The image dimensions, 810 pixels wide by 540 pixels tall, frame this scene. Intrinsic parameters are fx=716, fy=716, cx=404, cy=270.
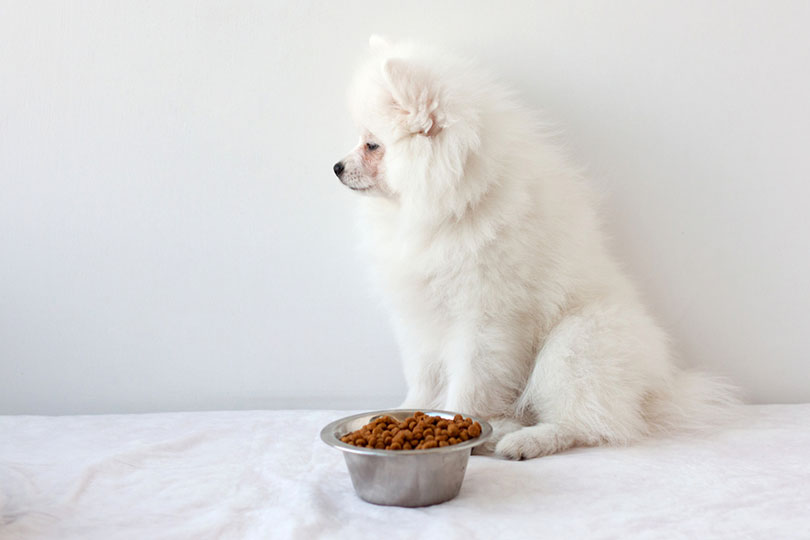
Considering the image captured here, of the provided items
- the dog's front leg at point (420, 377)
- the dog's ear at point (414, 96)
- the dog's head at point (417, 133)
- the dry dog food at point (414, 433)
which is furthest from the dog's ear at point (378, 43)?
the dry dog food at point (414, 433)

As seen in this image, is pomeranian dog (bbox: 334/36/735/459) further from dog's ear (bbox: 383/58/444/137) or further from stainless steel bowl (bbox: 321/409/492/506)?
stainless steel bowl (bbox: 321/409/492/506)

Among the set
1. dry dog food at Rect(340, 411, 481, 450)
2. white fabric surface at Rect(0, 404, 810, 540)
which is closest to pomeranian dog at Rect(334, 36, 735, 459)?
white fabric surface at Rect(0, 404, 810, 540)

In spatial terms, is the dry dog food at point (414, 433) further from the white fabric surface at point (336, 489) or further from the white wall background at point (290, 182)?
the white wall background at point (290, 182)

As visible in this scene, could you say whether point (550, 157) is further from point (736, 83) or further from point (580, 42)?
point (736, 83)

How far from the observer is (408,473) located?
1677 mm

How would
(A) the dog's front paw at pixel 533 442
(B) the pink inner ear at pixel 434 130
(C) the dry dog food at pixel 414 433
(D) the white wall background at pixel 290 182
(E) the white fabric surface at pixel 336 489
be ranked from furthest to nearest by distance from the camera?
(D) the white wall background at pixel 290 182
(B) the pink inner ear at pixel 434 130
(A) the dog's front paw at pixel 533 442
(C) the dry dog food at pixel 414 433
(E) the white fabric surface at pixel 336 489

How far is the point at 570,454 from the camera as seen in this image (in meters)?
2.06

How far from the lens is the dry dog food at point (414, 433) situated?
171 centimetres

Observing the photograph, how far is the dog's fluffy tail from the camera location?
230 cm

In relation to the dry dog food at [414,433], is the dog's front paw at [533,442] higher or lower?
lower

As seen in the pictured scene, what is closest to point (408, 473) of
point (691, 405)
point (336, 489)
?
point (336, 489)

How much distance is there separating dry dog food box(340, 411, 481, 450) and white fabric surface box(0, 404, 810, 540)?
0.15 metres

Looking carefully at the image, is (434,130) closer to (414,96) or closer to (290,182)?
(414,96)

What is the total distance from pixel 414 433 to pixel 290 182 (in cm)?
122
